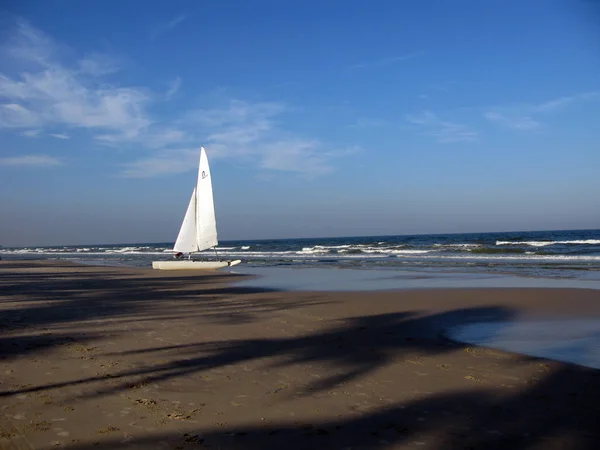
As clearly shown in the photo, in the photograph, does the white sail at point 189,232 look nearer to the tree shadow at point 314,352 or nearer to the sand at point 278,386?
the sand at point 278,386

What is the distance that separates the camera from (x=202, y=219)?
33.7 m

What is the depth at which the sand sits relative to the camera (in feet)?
15.0

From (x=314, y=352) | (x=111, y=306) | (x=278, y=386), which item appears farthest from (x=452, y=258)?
(x=278, y=386)

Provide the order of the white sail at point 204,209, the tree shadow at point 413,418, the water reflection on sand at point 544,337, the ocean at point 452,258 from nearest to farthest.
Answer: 1. the tree shadow at point 413,418
2. the water reflection on sand at point 544,337
3. the ocean at point 452,258
4. the white sail at point 204,209

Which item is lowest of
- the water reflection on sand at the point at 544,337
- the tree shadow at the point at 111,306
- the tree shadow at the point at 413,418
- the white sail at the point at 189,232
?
the water reflection on sand at the point at 544,337

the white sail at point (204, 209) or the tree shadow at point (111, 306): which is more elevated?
the white sail at point (204, 209)

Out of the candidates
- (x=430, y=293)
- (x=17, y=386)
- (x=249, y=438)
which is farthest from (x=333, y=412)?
(x=430, y=293)

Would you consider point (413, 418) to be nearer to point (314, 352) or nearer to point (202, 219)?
point (314, 352)

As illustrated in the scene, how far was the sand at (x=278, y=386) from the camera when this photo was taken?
4.57 meters

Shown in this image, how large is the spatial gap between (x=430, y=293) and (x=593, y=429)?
11.5 m

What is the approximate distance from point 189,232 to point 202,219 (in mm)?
1686

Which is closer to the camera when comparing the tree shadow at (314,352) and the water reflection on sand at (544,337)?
the tree shadow at (314,352)

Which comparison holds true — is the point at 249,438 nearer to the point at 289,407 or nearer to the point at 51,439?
the point at 289,407

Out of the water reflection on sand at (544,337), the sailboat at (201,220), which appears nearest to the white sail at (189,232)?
the sailboat at (201,220)
